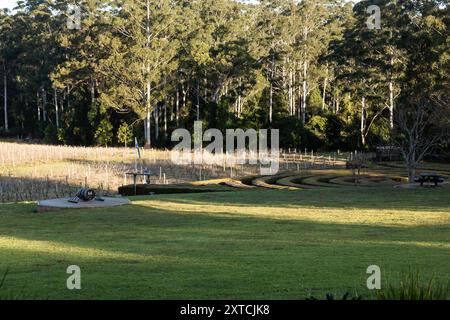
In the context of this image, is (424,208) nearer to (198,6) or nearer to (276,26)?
(276,26)

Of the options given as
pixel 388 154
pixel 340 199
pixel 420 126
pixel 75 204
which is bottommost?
pixel 340 199

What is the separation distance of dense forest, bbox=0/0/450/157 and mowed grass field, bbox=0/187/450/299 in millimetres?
34036

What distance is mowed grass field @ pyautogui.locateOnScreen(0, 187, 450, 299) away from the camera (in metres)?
9.91

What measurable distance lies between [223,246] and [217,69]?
184ft

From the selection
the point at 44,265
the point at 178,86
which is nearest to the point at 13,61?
the point at 178,86

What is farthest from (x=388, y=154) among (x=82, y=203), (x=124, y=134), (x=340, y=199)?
(x=82, y=203)

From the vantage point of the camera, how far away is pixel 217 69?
6931 cm

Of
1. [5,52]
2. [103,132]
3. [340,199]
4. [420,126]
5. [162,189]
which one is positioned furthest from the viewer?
[5,52]

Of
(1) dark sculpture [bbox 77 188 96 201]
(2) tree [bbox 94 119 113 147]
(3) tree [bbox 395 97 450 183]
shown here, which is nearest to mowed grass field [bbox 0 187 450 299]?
(1) dark sculpture [bbox 77 188 96 201]

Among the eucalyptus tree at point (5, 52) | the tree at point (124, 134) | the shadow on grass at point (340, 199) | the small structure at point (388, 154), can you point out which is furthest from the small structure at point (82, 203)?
the eucalyptus tree at point (5, 52)

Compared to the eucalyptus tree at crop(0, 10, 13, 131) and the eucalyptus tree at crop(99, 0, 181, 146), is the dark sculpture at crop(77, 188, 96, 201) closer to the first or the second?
the eucalyptus tree at crop(99, 0, 181, 146)

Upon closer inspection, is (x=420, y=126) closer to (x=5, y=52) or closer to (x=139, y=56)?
(x=139, y=56)

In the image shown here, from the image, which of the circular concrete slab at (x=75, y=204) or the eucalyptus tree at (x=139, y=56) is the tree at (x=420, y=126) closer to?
the circular concrete slab at (x=75, y=204)
